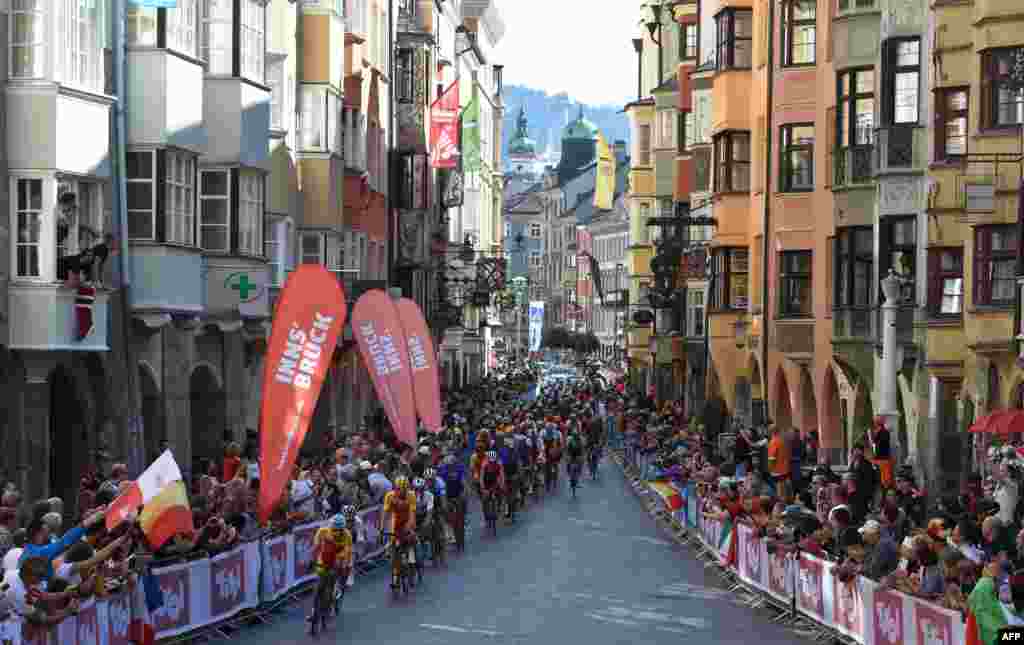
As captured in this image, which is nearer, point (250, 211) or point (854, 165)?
point (250, 211)

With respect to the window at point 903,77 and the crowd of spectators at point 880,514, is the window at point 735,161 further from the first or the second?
the window at point 903,77

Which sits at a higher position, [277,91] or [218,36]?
[218,36]

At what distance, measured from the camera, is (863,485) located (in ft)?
99.3

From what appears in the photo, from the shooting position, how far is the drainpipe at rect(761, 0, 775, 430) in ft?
174

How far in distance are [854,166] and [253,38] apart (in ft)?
39.9

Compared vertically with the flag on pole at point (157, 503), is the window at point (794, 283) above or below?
above

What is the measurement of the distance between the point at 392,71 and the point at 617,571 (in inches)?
1494

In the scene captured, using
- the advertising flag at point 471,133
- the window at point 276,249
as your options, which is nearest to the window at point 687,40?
the advertising flag at point 471,133

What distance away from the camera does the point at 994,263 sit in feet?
121

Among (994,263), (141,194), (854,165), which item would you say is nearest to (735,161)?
(854,165)

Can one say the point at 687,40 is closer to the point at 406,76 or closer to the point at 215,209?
the point at 406,76

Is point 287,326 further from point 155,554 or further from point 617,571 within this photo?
point 617,571

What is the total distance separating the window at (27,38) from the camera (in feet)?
103

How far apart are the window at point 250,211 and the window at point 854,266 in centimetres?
1147
